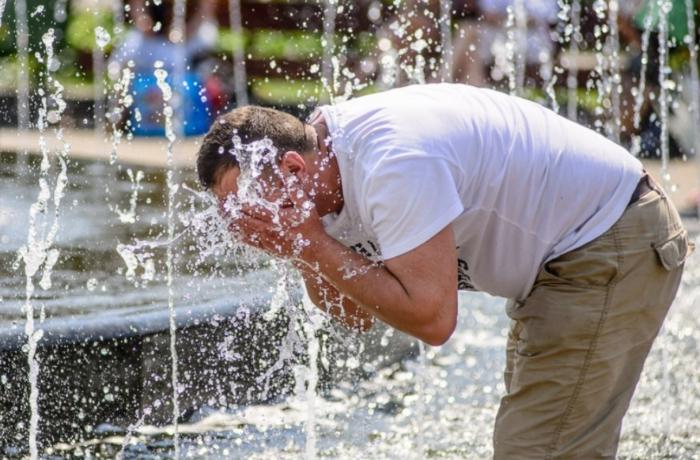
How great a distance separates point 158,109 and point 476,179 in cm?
891

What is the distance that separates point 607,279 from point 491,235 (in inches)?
10.4

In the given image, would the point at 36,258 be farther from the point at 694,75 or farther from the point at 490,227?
the point at 694,75

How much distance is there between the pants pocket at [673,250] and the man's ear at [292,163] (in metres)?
0.79

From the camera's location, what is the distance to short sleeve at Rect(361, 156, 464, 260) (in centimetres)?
270

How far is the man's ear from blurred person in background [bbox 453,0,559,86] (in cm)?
808

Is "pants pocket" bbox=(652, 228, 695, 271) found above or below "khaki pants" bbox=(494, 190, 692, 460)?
above

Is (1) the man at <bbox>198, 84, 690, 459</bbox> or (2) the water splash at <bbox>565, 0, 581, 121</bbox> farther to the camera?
(2) the water splash at <bbox>565, 0, 581, 121</bbox>

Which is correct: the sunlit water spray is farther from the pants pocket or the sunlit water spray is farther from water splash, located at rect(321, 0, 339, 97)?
water splash, located at rect(321, 0, 339, 97)

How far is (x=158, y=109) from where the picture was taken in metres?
11.5

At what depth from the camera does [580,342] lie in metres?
2.99

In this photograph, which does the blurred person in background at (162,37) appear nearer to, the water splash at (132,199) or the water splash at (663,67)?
Result: the water splash at (132,199)

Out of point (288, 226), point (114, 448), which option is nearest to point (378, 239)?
point (288, 226)

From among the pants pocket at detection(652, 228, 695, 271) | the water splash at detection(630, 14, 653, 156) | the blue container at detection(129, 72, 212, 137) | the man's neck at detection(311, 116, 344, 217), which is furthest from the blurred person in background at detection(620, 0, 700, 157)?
the man's neck at detection(311, 116, 344, 217)

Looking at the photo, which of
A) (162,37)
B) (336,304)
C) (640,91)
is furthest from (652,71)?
(336,304)
